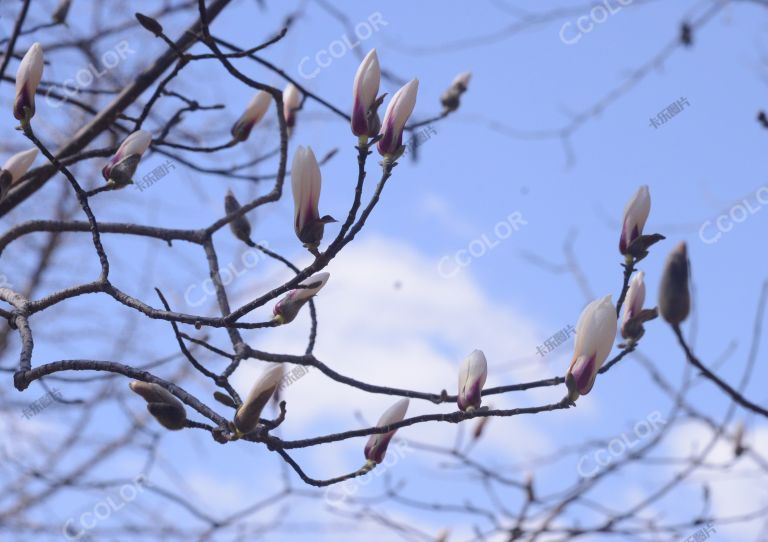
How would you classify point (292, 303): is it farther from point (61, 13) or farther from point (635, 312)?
point (61, 13)

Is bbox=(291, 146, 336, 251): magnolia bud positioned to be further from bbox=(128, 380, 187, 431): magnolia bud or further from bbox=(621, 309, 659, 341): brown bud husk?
bbox=(621, 309, 659, 341): brown bud husk

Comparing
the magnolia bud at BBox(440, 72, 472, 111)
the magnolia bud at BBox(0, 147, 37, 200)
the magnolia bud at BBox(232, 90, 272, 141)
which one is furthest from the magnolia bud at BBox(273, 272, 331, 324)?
the magnolia bud at BBox(440, 72, 472, 111)

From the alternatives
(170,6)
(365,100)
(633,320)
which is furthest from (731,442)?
(170,6)

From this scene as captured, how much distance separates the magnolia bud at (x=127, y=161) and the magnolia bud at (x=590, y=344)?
2.91 feet

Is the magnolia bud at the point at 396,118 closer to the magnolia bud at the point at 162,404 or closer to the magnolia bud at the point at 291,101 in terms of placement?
the magnolia bud at the point at 162,404

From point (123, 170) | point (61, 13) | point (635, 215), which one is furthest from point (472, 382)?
point (61, 13)

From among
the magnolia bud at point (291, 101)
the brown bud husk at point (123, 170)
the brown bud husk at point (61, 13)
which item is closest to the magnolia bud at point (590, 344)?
the brown bud husk at point (123, 170)

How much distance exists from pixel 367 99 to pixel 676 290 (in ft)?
1.80

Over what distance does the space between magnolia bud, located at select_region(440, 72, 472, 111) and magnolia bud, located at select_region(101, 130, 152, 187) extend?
1101mm

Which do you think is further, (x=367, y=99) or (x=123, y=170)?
(x=123, y=170)

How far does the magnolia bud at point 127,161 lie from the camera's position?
179 centimetres

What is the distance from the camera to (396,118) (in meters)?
1.48

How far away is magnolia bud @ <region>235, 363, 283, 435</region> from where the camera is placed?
1296mm

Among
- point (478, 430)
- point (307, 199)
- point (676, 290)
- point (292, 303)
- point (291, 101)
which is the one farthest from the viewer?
point (478, 430)
